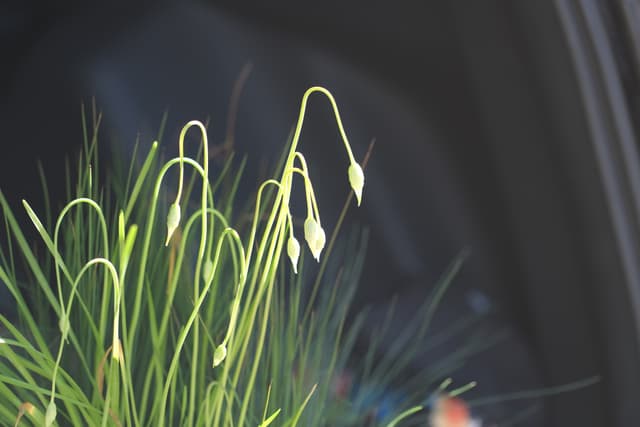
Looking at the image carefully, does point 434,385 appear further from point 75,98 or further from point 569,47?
point 75,98

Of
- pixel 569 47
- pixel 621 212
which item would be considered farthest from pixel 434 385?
pixel 569 47

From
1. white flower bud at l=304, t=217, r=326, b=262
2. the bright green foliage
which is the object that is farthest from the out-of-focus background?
white flower bud at l=304, t=217, r=326, b=262

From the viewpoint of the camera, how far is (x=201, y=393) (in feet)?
1.38

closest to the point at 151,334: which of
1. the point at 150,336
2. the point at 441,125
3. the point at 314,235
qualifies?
the point at 150,336

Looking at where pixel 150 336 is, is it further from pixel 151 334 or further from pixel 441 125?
pixel 441 125

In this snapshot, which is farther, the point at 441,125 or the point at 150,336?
the point at 441,125

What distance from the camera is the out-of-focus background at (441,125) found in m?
0.87

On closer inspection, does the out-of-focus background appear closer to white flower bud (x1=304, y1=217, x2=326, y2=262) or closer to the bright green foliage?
the bright green foliage

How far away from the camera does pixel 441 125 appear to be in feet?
3.96

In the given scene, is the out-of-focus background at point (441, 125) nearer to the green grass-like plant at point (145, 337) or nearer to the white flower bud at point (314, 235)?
the green grass-like plant at point (145, 337)

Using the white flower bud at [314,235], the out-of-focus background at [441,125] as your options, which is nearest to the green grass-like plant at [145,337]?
the white flower bud at [314,235]

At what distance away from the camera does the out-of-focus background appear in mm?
869

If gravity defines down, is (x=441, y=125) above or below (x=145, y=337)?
above

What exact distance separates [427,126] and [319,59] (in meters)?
0.18
